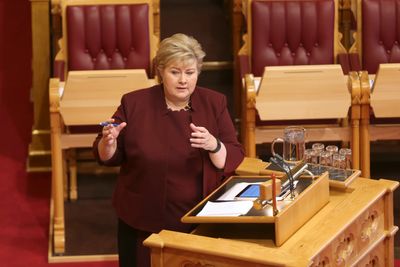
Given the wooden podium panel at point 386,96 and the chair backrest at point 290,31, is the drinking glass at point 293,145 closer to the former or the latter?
the wooden podium panel at point 386,96

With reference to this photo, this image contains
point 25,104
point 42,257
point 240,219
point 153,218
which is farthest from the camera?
point 25,104

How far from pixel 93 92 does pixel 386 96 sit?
1.41m

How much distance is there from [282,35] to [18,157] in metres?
1.78

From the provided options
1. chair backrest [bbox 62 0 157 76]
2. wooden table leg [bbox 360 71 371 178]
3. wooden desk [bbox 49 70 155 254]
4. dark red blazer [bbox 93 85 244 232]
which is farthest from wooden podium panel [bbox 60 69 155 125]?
dark red blazer [bbox 93 85 244 232]

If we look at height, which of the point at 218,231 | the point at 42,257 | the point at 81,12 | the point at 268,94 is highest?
the point at 81,12

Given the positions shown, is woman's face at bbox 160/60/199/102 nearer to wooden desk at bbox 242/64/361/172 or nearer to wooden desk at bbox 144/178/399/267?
wooden desk at bbox 144/178/399/267

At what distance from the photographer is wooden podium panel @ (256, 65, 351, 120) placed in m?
4.95

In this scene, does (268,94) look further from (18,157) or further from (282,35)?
(18,157)

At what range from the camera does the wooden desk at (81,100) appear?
16.0 feet

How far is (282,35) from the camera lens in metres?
5.48

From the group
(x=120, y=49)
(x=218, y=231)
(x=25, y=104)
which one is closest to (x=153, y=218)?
(x=218, y=231)

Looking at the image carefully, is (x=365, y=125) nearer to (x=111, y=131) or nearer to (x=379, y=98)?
(x=379, y=98)

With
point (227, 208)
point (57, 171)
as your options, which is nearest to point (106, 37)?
point (57, 171)

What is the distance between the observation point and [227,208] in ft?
11.2
